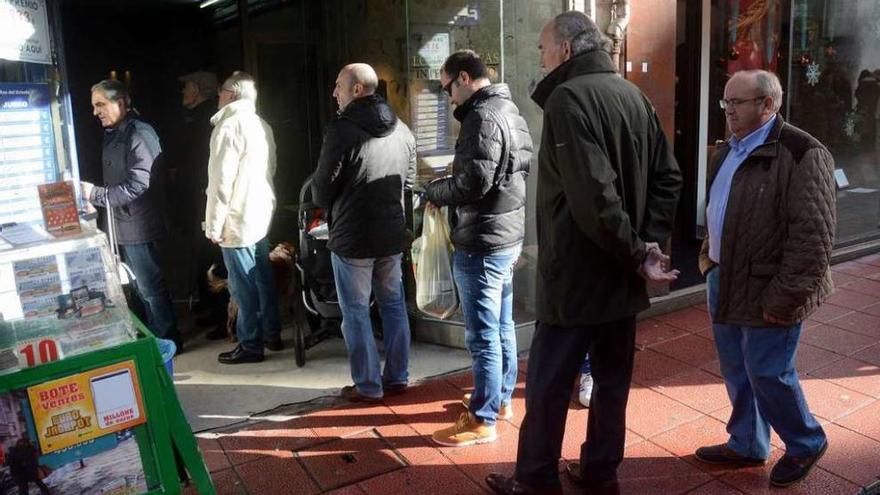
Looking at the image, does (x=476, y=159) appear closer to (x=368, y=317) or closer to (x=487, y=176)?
(x=487, y=176)

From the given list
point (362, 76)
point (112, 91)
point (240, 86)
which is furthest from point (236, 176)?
point (362, 76)

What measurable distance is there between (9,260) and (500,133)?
203 cm

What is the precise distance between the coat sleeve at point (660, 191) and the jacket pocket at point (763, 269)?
1.20 feet

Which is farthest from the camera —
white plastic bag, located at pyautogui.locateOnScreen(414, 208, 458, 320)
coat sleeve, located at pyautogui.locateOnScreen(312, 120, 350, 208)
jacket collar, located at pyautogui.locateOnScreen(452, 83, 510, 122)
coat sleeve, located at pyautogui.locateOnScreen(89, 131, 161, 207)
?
coat sleeve, located at pyautogui.locateOnScreen(89, 131, 161, 207)

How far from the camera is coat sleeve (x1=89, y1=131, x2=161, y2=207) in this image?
4.83m

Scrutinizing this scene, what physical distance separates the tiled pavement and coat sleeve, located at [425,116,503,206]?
1239mm

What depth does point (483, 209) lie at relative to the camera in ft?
12.2

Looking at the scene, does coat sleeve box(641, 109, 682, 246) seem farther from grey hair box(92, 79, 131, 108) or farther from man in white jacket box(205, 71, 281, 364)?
grey hair box(92, 79, 131, 108)

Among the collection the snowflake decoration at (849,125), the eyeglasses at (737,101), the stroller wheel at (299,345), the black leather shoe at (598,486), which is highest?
the eyeglasses at (737,101)

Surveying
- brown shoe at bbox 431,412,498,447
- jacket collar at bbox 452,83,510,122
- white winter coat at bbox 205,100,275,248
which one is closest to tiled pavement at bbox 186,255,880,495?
brown shoe at bbox 431,412,498,447

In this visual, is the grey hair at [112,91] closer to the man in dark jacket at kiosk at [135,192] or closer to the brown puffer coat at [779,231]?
the man in dark jacket at kiosk at [135,192]

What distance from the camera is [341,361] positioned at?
5.09 metres

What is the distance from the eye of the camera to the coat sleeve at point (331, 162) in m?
4.04

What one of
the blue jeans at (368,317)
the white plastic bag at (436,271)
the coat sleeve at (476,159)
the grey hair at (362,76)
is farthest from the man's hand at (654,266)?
the grey hair at (362,76)
